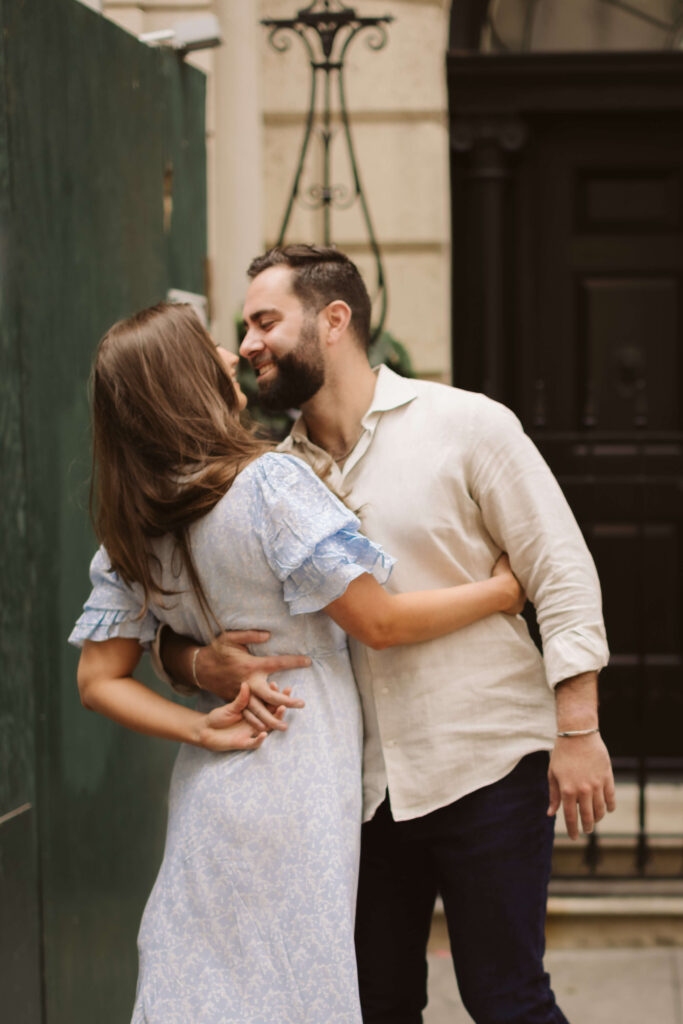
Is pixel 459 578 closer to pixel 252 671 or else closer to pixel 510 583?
pixel 510 583

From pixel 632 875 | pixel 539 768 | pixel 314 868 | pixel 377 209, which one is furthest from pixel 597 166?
pixel 314 868

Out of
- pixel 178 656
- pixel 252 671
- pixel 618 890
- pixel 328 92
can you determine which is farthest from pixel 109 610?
pixel 328 92

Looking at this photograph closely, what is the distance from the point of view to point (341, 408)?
232cm

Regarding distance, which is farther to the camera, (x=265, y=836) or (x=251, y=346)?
(x=251, y=346)

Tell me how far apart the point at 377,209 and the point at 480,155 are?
54cm

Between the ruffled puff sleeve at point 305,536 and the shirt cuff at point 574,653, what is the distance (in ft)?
1.36

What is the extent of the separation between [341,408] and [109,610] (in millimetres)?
622

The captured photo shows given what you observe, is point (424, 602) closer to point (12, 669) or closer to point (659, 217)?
point (12, 669)

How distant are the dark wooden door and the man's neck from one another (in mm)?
2898

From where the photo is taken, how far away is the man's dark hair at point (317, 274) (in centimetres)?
228

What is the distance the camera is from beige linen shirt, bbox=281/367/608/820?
84.4 inches

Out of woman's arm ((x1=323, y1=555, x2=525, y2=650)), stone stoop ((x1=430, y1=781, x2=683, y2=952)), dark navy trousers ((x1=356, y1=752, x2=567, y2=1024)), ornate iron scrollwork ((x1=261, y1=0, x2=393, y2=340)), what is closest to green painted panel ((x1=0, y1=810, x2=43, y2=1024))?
dark navy trousers ((x1=356, y1=752, x2=567, y2=1024))

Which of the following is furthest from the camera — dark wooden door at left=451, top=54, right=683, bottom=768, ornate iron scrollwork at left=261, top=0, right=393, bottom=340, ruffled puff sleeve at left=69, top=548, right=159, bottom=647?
dark wooden door at left=451, top=54, right=683, bottom=768

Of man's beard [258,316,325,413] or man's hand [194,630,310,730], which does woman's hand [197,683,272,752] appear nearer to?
man's hand [194,630,310,730]
